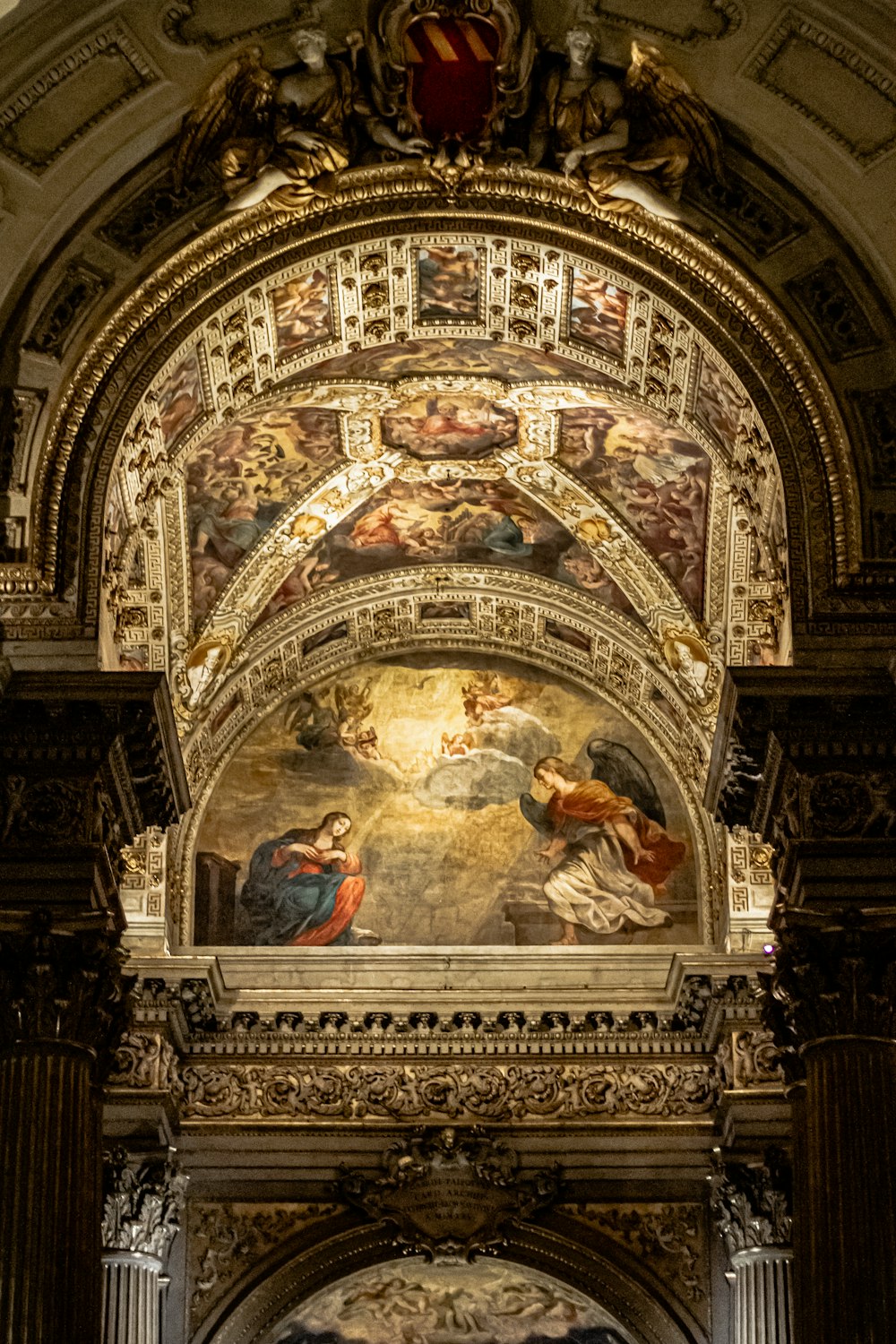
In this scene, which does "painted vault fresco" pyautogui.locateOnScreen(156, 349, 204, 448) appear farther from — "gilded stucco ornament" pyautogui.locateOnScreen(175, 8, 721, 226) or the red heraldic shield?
the red heraldic shield

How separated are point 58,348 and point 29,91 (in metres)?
1.70

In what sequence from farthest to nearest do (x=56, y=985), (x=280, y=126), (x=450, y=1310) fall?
Result: (x=450, y=1310)
(x=280, y=126)
(x=56, y=985)

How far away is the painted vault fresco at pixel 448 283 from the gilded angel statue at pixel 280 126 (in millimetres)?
911

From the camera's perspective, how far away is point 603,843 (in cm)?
2381

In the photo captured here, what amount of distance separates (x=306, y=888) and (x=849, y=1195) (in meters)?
8.71

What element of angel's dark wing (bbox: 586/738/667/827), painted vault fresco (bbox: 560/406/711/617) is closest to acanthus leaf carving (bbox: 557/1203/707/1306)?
angel's dark wing (bbox: 586/738/667/827)

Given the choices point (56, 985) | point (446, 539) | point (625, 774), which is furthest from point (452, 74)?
point (625, 774)

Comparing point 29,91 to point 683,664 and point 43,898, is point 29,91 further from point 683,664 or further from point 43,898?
point 683,664

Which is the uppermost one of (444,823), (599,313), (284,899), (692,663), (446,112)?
(446,112)

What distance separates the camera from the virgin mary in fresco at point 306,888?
76.7ft

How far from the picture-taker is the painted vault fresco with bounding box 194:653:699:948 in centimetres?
2345

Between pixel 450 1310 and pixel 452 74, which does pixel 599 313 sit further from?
pixel 450 1310

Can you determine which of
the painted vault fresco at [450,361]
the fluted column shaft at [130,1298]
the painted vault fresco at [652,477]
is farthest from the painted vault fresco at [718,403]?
the fluted column shaft at [130,1298]

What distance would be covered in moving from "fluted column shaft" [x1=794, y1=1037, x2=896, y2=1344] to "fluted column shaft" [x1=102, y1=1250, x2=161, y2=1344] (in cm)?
654
